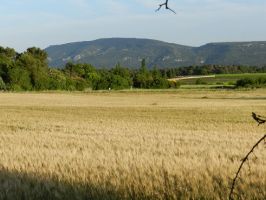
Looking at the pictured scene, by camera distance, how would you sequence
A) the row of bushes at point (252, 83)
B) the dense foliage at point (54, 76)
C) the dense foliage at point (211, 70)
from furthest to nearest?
the dense foliage at point (211, 70) < the dense foliage at point (54, 76) < the row of bushes at point (252, 83)

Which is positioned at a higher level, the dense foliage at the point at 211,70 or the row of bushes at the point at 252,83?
the dense foliage at the point at 211,70

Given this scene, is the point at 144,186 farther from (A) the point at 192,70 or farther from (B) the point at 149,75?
(A) the point at 192,70

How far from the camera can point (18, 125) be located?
24.5 meters

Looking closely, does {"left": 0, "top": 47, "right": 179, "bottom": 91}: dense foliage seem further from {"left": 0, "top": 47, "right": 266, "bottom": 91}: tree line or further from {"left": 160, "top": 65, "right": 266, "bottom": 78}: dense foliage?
{"left": 160, "top": 65, "right": 266, "bottom": 78}: dense foliage

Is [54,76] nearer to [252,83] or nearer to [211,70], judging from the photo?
[252,83]

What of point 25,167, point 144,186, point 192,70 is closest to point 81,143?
point 25,167

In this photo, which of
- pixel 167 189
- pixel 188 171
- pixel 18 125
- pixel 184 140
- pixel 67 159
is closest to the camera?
pixel 167 189

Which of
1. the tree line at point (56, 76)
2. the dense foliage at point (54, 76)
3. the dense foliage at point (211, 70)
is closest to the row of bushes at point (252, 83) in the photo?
the tree line at point (56, 76)

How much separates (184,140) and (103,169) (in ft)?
26.6

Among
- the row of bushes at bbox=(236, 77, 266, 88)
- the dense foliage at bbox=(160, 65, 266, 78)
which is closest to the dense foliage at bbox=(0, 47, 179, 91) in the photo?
the row of bushes at bbox=(236, 77, 266, 88)

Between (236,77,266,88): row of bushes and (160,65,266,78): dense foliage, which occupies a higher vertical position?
(160,65,266,78): dense foliage

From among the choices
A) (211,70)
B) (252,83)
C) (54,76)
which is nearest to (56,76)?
(54,76)

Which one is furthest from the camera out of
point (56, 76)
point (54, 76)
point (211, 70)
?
point (211, 70)

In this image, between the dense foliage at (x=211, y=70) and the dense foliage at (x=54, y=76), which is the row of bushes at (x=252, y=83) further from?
the dense foliage at (x=211, y=70)
